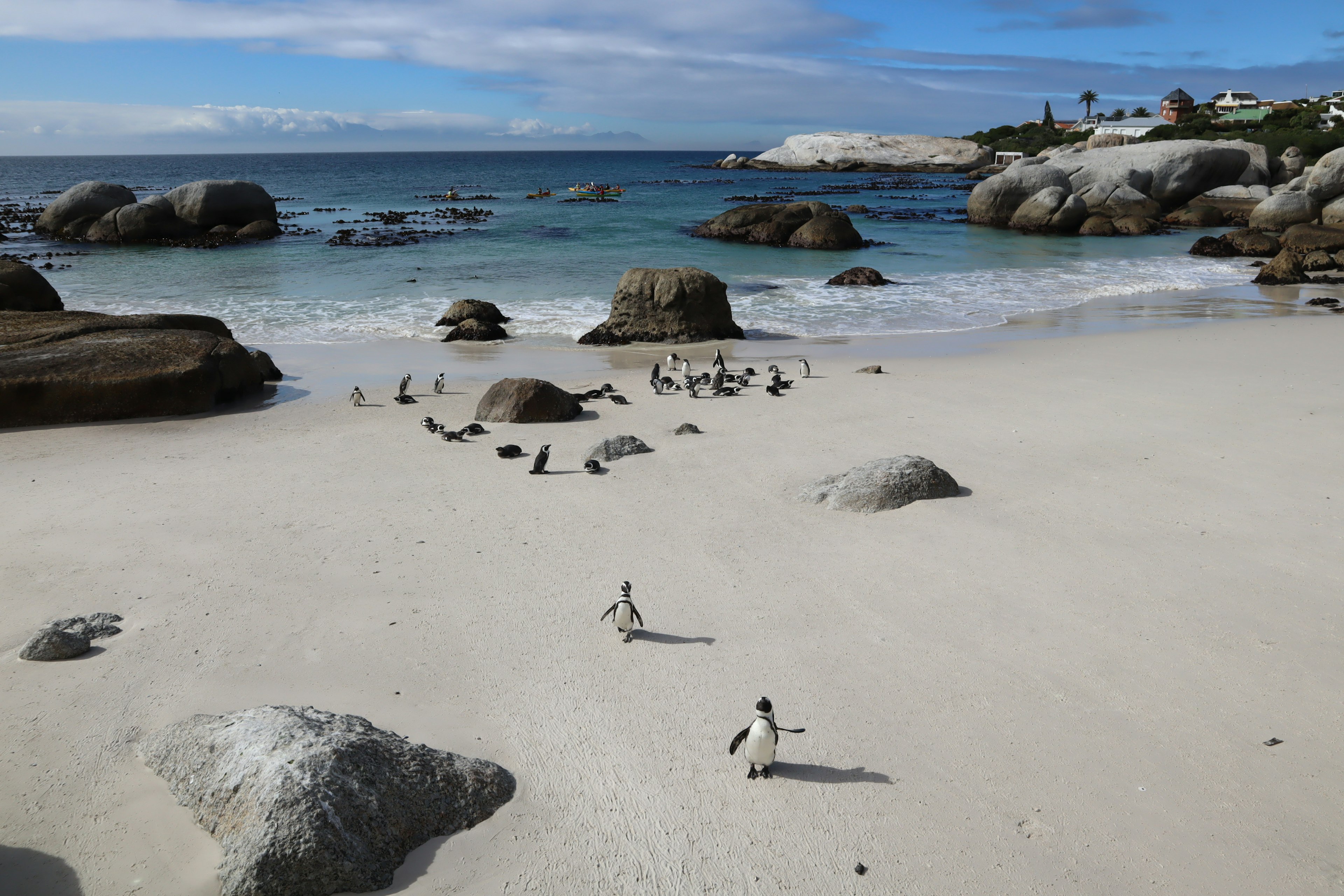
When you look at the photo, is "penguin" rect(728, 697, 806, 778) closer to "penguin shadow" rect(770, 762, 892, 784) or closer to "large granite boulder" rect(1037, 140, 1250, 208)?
"penguin shadow" rect(770, 762, 892, 784)

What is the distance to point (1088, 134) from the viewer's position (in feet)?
296

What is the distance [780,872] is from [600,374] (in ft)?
34.9

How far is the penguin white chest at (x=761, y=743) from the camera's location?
3.98 metres

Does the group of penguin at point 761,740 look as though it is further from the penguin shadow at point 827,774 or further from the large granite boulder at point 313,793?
the large granite boulder at point 313,793

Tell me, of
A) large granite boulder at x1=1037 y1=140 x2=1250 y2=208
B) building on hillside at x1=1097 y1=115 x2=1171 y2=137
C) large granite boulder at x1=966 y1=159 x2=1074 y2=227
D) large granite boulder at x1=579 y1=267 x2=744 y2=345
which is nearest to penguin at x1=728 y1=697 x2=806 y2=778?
large granite boulder at x1=579 y1=267 x2=744 y2=345

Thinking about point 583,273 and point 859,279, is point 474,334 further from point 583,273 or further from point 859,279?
point 859,279

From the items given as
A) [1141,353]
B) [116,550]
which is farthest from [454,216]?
[116,550]

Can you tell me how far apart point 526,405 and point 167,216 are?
115 feet

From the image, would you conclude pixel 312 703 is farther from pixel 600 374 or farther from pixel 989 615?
pixel 600 374

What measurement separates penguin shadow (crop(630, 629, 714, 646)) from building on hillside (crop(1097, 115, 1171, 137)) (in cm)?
8860

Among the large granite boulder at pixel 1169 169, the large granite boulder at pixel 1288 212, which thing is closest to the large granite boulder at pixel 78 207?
the large granite boulder at pixel 1169 169

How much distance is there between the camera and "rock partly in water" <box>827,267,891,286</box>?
23031 millimetres

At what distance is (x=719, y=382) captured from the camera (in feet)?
Result: 38.3

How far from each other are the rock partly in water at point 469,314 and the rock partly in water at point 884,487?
1161cm
